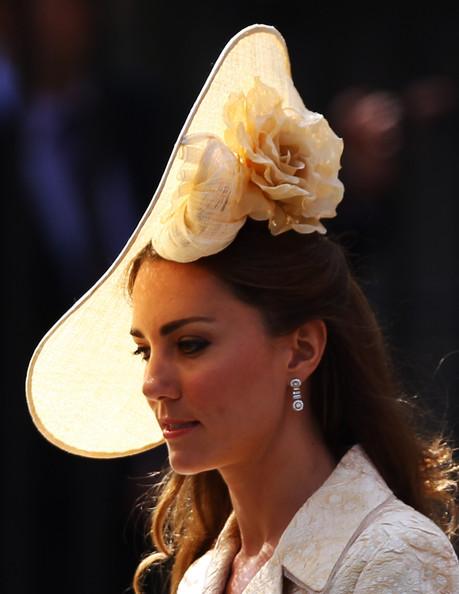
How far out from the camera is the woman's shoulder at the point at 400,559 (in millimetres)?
2051

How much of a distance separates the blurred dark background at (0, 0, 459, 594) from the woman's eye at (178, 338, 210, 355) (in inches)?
70.6

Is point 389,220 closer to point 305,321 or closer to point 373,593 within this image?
point 305,321

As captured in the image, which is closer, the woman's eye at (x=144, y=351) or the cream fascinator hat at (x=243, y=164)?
the cream fascinator hat at (x=243, y=164)

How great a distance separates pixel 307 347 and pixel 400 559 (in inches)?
15.9

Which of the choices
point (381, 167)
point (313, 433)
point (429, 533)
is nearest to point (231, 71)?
point (313, 433)

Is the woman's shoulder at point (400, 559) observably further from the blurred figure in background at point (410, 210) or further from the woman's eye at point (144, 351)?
the blurred figure in background at point (410, 210)

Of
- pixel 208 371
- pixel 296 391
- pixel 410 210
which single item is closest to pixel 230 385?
pixel 208 371

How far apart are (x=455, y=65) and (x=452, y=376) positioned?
0.94 metres

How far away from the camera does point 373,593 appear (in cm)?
205

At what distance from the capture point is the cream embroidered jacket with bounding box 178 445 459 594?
2.06 m

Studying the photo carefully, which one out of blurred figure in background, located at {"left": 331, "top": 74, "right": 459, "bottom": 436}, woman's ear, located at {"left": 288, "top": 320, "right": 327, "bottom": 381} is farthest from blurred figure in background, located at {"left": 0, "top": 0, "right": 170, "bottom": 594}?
woman's ear, located at {"left": 288, "top": 320, "right": 327, "bottom": 381}

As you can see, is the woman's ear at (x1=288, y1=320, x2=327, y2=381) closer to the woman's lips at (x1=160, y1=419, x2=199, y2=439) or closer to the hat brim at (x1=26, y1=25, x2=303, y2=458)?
the woman's lips at (x1=160, y1=419, x2=199, y2=439)

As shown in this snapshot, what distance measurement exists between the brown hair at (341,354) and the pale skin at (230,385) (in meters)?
0.03

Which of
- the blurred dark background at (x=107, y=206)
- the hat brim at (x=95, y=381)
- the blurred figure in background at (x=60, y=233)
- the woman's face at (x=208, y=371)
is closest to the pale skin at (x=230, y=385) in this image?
the woman's face at (x=208, y=371)
